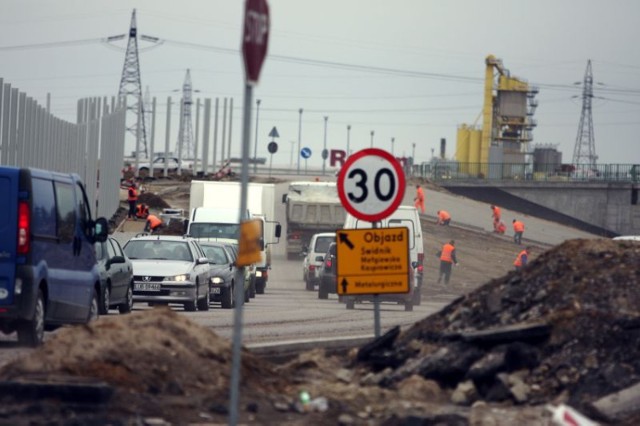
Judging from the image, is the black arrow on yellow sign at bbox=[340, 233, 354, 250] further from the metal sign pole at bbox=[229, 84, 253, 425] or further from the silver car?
the silver car

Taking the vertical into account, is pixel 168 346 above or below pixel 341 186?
below

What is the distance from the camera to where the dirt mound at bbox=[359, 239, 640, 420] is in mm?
11359

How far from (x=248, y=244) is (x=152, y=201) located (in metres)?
62.5

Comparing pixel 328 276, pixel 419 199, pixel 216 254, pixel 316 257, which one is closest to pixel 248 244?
pixel 216 254

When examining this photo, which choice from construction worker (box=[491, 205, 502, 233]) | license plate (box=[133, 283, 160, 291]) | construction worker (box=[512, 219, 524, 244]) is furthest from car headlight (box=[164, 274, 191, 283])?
construction worker (box=[491, 205, 502, 233])

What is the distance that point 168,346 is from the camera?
1098 centimetres

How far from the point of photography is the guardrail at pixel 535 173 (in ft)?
300

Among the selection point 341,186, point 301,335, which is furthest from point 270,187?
point 341,186

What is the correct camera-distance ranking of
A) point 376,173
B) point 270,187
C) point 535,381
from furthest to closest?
point 270,187 < point 376,173 < point 535,381

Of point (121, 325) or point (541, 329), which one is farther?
point (541, 329)

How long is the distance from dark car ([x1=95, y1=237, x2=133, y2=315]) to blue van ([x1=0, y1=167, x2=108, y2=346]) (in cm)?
287

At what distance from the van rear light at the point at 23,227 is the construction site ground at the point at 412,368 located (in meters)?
3.88

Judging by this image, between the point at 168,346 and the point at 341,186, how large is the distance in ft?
10.6

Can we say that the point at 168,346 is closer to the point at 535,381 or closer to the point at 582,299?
the point at 535,381
